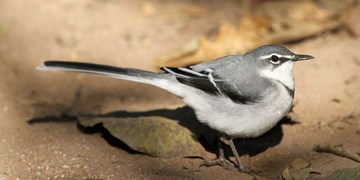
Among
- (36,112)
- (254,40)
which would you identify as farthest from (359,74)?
(36,112)

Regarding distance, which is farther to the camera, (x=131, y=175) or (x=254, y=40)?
(x=254, y=40)

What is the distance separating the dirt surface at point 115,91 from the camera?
539 centimetres

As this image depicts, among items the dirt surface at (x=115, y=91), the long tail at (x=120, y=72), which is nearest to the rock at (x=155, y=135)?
the dirt surface at (x=115, y=91)

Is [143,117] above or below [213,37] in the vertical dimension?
below

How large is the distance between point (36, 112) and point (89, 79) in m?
0.95

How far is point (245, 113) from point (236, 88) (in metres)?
0.23

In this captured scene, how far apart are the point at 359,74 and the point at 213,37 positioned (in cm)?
197

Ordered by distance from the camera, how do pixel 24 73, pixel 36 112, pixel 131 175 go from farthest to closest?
1. pixel 24 73
2. pixel 36 112
3. pixel 131 175

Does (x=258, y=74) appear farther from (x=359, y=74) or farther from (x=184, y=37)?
(x=184, y=37)

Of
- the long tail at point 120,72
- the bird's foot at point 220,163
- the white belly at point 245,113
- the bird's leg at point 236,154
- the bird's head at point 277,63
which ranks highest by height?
the bird's head at point 277,63

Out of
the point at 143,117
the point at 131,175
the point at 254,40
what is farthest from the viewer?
the point at 254,40

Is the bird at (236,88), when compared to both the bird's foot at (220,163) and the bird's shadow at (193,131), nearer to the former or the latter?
the bird's foot at (220,163)

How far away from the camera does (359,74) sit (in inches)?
266

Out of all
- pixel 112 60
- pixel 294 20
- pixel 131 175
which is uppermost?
pixel 294 20
